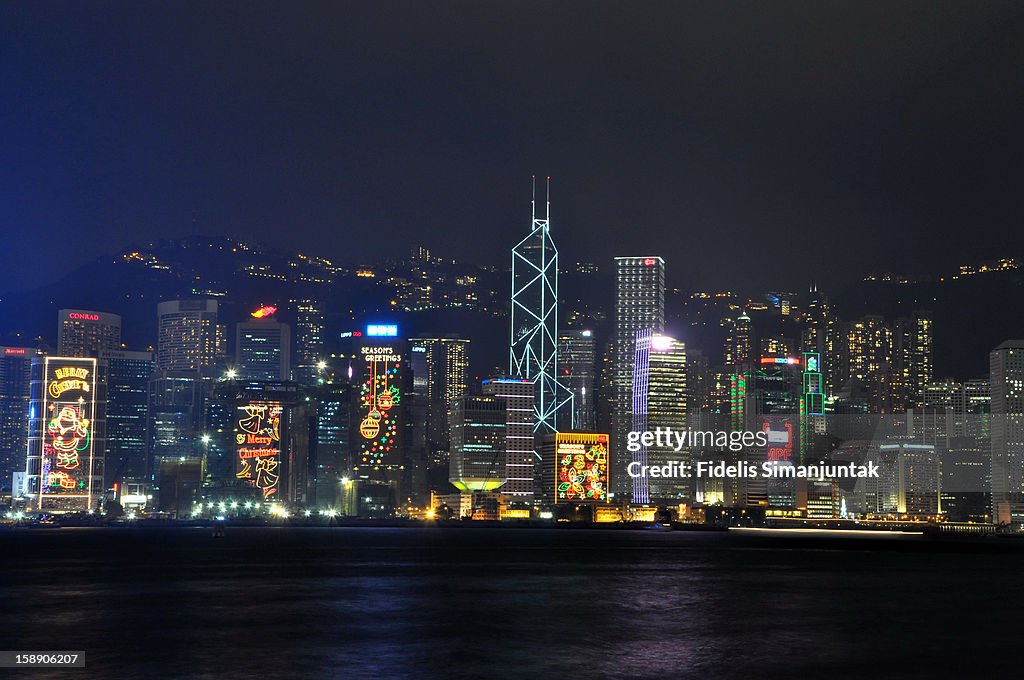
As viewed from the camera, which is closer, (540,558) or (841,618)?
(841,618)

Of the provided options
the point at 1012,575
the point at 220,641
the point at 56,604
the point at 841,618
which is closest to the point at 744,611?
the point at 841,618

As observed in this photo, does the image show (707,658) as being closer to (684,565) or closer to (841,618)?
(841,618)

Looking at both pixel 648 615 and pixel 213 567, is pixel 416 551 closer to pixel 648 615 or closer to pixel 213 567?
pixel 213 567

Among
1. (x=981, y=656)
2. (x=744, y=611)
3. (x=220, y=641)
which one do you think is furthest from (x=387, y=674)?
(x=744, y=611)

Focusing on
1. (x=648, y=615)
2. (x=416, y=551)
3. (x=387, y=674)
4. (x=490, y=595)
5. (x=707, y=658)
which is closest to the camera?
(x=387, y=674)

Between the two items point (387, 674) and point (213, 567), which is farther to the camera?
point (213, 567)

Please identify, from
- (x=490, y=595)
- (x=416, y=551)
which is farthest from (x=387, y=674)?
(x=416, y=551)

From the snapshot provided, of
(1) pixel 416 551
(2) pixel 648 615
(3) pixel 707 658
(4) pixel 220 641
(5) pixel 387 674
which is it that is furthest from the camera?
(1) pixel 416 551

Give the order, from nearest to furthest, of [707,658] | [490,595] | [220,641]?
[707,658], [220,641], [490,595]

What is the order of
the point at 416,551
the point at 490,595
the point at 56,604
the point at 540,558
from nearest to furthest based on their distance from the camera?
1. the point at 56,604
2. the point at 490,595
3. the point at 540,558
4. the point at 416,551
